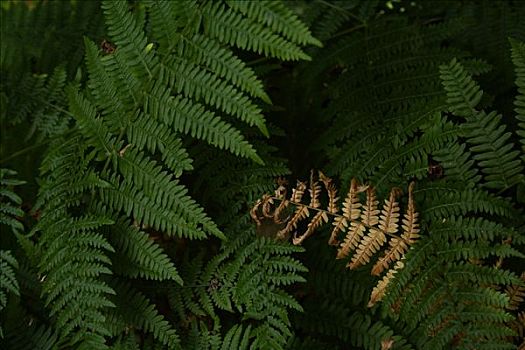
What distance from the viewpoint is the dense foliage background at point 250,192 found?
6.47 ft

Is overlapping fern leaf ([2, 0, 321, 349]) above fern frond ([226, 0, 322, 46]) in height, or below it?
below

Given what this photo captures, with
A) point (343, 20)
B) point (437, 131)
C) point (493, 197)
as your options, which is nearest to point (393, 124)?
point (437, 131)

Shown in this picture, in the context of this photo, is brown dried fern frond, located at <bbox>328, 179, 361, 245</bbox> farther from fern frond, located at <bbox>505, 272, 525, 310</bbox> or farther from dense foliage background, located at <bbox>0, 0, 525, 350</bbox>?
fern frond, located at <bbox>505, 272, 525, 310</bbox>

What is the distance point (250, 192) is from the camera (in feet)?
7.37

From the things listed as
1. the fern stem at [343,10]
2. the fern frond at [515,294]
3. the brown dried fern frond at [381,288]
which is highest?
the fern stem at [343,10]

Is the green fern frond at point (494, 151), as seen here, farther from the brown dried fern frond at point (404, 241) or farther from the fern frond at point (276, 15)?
the fern frond at point (276, 15)

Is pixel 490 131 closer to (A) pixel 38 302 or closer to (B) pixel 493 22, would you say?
(B) pixel 493 22

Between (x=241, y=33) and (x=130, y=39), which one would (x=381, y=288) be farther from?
(x=130, y=39)

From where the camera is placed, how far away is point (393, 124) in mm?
2307

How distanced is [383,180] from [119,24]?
1054mm

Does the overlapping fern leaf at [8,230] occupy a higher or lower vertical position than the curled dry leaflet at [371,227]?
lower

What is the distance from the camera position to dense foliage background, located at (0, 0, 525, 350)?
197 centimetres

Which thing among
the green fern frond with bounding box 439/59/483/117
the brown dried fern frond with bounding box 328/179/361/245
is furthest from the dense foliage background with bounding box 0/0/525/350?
the brown dried fern frond with bounding box 328/179/361/245

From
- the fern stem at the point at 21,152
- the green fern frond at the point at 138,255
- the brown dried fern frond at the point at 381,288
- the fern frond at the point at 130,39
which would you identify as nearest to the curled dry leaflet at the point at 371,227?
the brown dried fern frond at the point at 381,288
